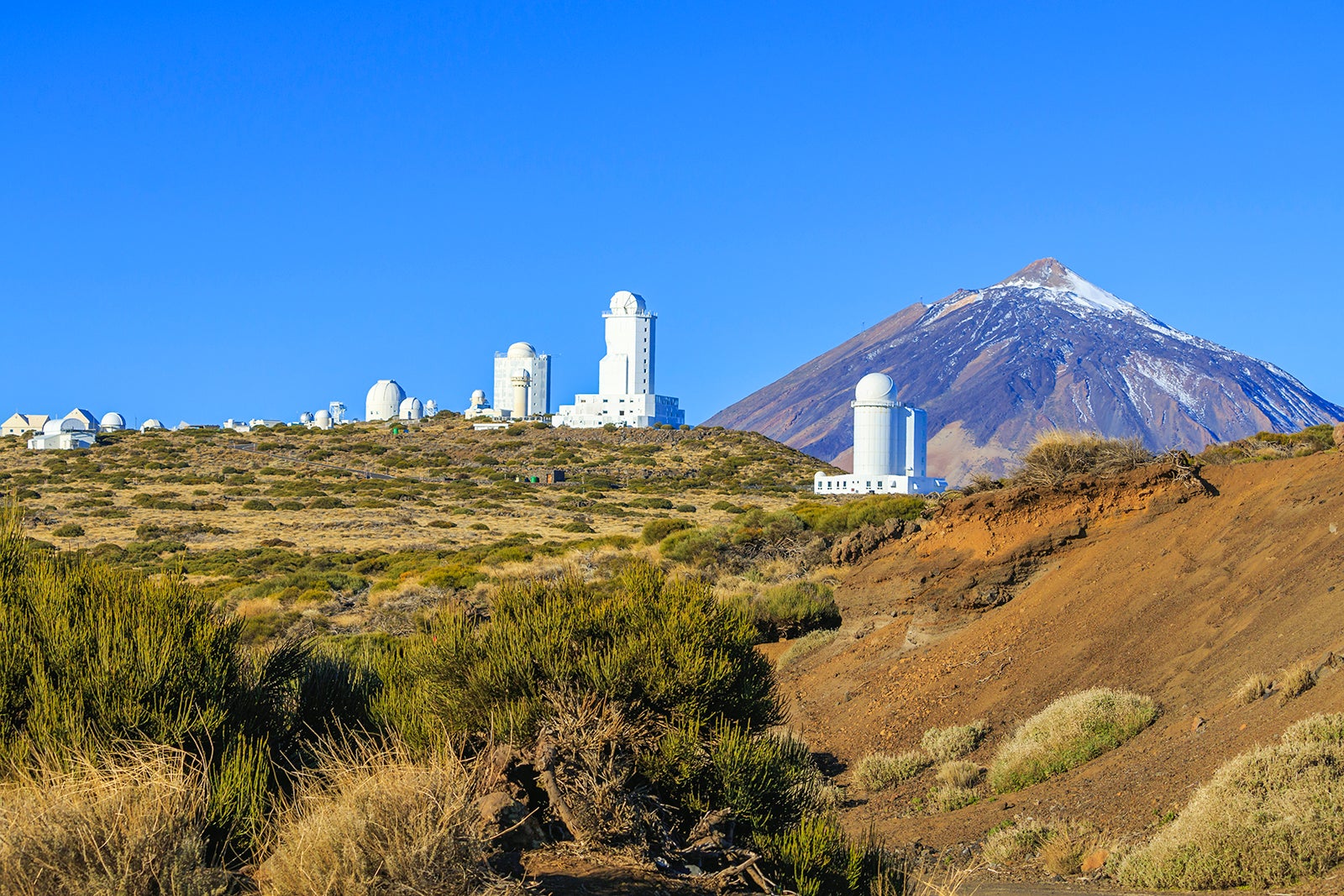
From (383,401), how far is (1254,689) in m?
78.7

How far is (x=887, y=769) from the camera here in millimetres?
11406

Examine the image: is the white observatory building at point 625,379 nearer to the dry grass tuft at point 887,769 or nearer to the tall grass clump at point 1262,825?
the dry grass tuft at point 887,769

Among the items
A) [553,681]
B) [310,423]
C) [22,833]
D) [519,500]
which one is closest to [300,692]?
[553,681]

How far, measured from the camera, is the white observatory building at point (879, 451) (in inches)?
1938

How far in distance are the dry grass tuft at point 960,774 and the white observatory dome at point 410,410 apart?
73.9 m

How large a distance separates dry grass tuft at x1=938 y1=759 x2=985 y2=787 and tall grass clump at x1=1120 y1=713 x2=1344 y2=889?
2.93m

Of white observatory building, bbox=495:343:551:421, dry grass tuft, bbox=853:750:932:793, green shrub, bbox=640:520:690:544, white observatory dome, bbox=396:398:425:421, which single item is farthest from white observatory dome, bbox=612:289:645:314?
dry grass tuft, bbox=853:750:932:793

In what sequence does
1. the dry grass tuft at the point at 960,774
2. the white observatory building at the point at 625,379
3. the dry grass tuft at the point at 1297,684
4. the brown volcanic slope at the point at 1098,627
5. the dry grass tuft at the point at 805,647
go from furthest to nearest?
the white observatory building at the point at 625,379 → the dry grass tuft at the point at 805,647 → the dry grass tuft at the point at 960,774 → the brown volcanic slope at the point at 1098,627 → the dry grass tuft at the point at 1297,684

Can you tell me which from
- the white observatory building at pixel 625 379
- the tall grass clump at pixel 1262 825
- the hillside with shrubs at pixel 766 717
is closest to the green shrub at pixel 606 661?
the hillside with shrubs at pixel 766 717

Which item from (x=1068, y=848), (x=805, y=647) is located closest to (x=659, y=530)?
(x=805, y=647)

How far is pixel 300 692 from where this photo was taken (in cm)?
739

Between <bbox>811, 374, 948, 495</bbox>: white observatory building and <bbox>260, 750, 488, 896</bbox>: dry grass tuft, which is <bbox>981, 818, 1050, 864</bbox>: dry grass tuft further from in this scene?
<bbox>811, 374, 948, 495</bbox>: white observatory building

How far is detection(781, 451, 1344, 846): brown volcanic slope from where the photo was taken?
9.35 m

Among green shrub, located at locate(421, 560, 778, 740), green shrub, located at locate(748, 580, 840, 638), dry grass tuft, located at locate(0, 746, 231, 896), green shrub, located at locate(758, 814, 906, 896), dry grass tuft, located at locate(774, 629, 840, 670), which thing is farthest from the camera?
green shrub, located at locate(748, 580, 840, 638)
